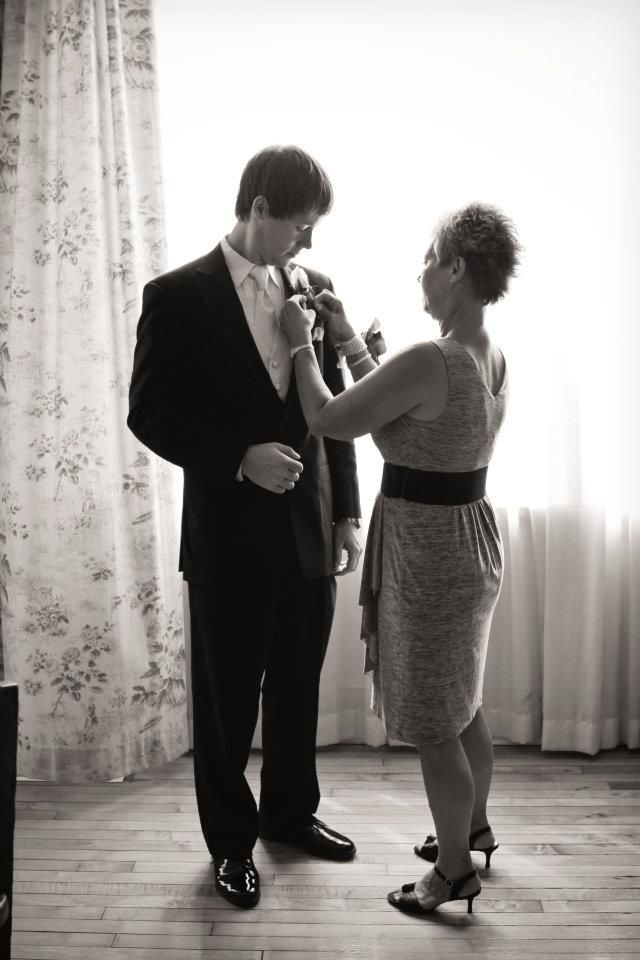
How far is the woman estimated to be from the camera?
1828 mm

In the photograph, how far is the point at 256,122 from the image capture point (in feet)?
9.34

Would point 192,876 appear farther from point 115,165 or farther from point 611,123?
point 611,123

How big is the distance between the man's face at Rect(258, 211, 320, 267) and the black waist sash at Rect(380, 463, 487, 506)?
21.2 inches

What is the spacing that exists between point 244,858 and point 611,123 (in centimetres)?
232

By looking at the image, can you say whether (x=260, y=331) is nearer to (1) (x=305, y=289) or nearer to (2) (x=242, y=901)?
(1) (x=305, y=289)

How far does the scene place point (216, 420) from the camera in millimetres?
2066

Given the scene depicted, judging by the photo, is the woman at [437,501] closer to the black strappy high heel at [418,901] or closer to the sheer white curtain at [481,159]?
the black strappy high heel at [418,901]

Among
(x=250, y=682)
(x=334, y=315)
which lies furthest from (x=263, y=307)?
(x=250, y=682)

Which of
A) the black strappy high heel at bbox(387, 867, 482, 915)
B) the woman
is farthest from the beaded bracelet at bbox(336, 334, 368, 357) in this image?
the black strappy high heel at bbox(387, 867, 482, 915)

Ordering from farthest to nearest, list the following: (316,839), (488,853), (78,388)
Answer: (78,388) → (316,839) → (488,853)

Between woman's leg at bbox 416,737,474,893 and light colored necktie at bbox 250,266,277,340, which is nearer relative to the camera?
woman's leg at bbox 416,737,474,893

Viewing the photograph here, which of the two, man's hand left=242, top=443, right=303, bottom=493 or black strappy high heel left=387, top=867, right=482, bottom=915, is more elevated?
man's hand left=242, top=443, right=303, bottom=493

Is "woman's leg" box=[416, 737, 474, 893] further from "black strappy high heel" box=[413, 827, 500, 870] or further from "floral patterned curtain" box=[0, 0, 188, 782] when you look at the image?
"floral patterned curtain" box=[0, 0, 188, 782]

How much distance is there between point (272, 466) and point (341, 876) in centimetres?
104
